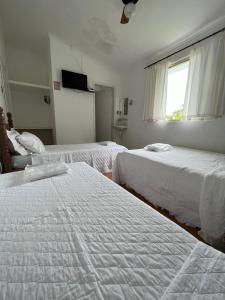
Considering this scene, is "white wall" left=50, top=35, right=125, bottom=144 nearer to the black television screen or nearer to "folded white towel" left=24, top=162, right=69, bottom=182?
the black television screen

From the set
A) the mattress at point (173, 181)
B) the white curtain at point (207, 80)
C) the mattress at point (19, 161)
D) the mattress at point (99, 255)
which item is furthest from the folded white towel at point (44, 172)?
the white curtain at point (207, 80)

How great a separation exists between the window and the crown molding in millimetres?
304

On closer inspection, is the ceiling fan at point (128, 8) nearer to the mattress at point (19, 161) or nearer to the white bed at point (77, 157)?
the white bed at point (77, 157)

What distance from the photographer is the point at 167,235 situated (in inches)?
23.9

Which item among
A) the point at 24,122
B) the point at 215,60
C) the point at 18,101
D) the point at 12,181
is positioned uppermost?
the point at 215,60

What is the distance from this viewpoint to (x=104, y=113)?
470 cm

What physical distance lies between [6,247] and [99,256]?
364 mm

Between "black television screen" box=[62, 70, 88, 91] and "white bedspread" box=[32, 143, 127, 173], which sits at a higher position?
"black television screen" box=[62, 70, 88, 91]

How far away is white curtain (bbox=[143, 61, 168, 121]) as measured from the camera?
287 cm

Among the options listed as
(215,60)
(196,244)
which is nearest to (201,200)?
(196,244)

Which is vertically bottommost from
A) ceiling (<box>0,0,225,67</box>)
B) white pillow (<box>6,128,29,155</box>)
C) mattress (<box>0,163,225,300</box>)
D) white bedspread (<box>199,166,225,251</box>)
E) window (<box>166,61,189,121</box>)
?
white bedspread (<box>199,166,225,251</box>)

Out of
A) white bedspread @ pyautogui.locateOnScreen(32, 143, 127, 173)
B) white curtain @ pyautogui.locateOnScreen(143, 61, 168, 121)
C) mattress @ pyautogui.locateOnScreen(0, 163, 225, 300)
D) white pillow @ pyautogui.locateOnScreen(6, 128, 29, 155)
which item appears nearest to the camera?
mattress @ pyautogui.locateOnScreen(0, 163, 225, 300)

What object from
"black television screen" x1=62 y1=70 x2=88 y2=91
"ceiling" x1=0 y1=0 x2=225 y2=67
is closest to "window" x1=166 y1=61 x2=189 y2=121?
"ceiling" x1=0 y1=0 x2=225 y2=67

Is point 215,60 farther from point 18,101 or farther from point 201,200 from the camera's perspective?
point 18,101
